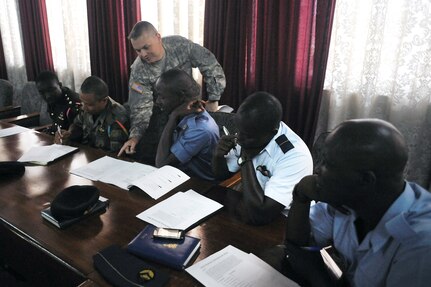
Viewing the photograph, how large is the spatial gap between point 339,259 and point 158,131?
1.66 meters

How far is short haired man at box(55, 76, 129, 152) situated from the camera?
217cm

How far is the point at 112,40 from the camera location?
3.44 metres

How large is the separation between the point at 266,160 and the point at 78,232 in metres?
0.77

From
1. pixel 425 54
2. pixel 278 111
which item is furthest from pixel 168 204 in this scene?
pixel 425 54

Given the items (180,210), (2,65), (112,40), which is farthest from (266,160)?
(2,65)

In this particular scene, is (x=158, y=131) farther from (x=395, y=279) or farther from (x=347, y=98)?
(x=395, y=279)

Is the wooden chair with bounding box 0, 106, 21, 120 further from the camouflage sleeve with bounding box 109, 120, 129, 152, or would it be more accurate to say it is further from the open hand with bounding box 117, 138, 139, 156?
the open hand with bounding box 117, 138, 139, 156

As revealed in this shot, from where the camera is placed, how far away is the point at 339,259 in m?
1.02

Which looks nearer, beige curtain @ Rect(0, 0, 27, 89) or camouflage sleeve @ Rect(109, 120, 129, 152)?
camouflage sleeve @ Rect(109, 120, 129, 152)

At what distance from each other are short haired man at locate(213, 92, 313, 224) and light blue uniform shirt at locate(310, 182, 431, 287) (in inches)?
11.5

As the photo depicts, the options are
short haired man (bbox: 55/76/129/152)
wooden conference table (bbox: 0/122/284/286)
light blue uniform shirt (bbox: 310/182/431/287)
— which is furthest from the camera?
short haired man (bbox: 55/76/129/152)

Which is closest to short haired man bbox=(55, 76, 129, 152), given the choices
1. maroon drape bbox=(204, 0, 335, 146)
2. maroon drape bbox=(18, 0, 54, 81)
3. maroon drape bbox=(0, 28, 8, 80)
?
maroon drape bbox=(204, 0, 335, 146)

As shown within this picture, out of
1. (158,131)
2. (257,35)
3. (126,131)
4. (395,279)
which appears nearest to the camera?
(395,279)

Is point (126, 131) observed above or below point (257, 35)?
below
